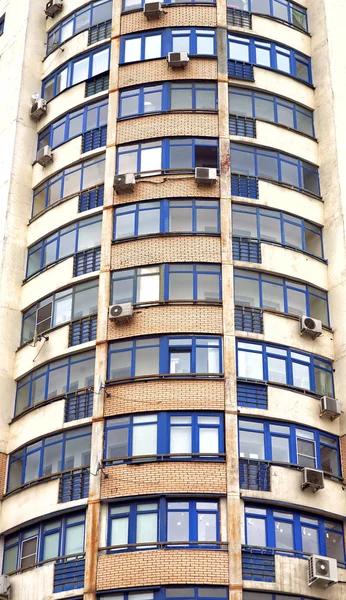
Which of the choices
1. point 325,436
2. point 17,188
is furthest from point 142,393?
point 17,188

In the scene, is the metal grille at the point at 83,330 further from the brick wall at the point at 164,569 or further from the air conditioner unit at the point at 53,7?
the air conditioner unit at the point at 53,7

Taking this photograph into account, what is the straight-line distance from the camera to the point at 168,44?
41.6 metres

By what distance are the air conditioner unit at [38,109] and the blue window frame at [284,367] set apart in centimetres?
1420

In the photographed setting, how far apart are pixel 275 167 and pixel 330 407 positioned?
31.8 ft

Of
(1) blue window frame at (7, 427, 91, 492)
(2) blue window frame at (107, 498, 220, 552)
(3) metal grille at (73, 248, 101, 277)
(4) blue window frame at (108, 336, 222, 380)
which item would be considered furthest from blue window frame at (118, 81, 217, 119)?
(2) blue window frame at (107, 498, 220, 552)

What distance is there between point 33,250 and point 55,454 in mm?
9019

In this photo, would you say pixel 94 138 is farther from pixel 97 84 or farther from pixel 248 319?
pixel 248 319

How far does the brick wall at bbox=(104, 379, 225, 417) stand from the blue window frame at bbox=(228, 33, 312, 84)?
1418 centimetres

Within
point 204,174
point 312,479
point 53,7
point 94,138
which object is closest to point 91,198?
point 94,138

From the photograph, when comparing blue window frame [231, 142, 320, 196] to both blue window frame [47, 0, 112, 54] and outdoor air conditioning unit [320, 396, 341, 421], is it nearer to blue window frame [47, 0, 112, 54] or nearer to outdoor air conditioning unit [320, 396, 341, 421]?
outdoor air conditioning unit [320, 396, 341, 421]

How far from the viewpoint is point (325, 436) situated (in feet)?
119

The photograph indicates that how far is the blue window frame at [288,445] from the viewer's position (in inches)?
1356

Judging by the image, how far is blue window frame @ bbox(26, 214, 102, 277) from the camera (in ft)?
128

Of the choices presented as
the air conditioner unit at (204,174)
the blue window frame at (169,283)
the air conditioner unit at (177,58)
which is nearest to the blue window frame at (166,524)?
the blue window frame at (169,283)
